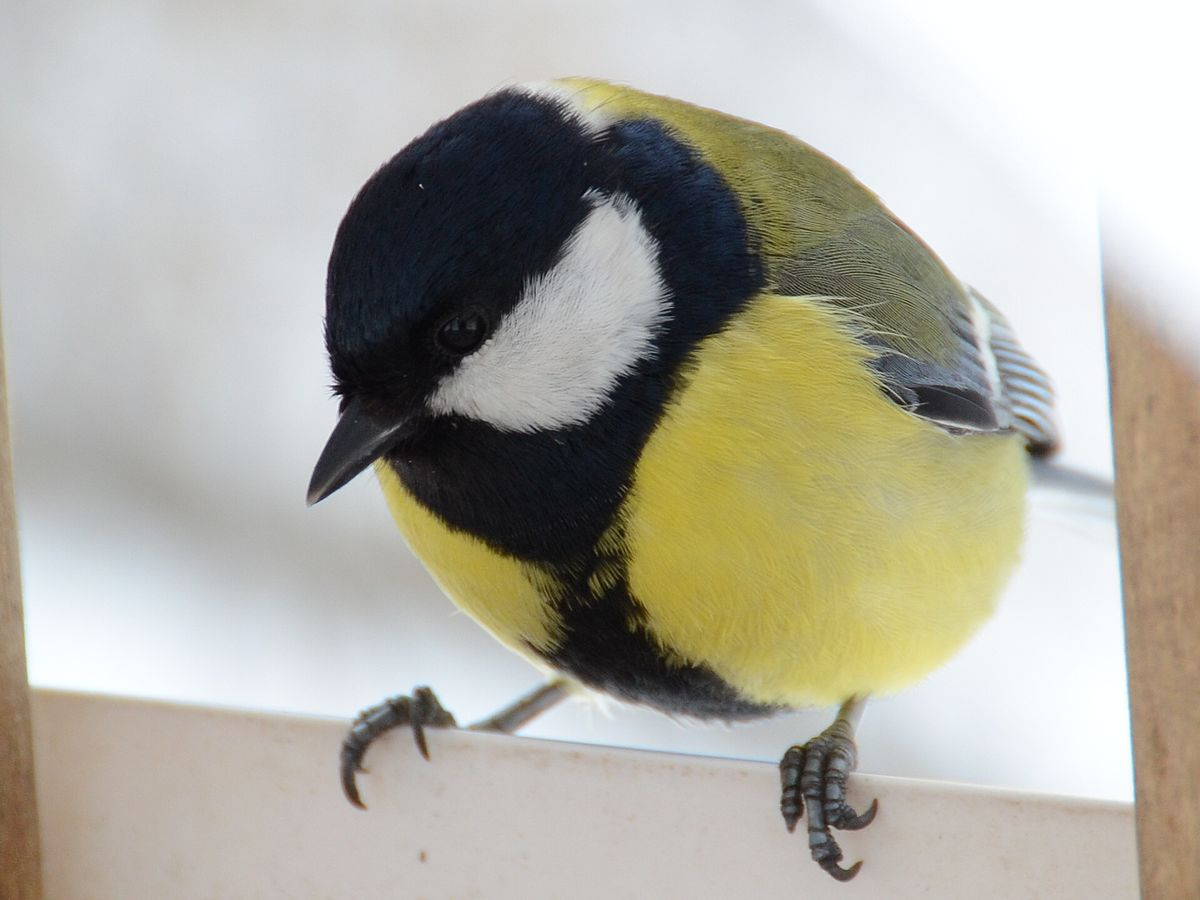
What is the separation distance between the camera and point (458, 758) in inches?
35.7

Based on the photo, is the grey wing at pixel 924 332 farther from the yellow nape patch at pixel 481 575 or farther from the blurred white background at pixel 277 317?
the blurred white background at pixel 277 317

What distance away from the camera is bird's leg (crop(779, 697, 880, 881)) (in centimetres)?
79

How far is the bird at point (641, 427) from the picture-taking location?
904 millimetres

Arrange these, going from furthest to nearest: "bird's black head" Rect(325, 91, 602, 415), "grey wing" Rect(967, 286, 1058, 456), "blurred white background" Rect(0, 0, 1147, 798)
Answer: "blurred white background" Rect(0, 0, 1147, 798)
"grey wing" Rect(967, 286, 1058, 456)
"bird's black head" Rect(325, 91, 602, 415)

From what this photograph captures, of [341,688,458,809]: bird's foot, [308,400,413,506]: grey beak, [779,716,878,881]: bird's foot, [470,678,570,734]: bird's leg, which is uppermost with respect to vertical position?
[308,400,413,506]: grey beak

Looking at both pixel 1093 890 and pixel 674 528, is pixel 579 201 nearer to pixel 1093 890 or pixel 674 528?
pixel 674 528

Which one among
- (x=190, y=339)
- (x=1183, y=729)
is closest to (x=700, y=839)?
(x=1183, y=729)

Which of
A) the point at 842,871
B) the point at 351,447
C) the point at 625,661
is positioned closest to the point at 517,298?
the point at 351,447

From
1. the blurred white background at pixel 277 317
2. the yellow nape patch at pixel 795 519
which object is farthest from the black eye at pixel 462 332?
the blurred white background at pixel 277 317

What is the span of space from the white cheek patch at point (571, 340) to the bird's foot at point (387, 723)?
231 mm

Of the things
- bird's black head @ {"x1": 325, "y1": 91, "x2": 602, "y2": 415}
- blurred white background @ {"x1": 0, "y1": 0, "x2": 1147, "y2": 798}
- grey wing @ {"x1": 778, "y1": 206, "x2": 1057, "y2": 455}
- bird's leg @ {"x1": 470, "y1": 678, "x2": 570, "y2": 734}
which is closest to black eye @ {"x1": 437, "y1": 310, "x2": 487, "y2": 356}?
bird's black head @ {"x1": 325, "y1": 91, "x2": 602, "y2": 415}

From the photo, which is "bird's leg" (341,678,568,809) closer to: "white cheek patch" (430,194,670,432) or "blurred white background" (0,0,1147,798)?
"white cheek patch" (430,194,670,432)

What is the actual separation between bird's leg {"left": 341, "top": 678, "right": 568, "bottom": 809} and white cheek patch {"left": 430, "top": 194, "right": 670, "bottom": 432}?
9.1 inches

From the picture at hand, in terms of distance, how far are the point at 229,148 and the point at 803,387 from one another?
1479 millimetres
